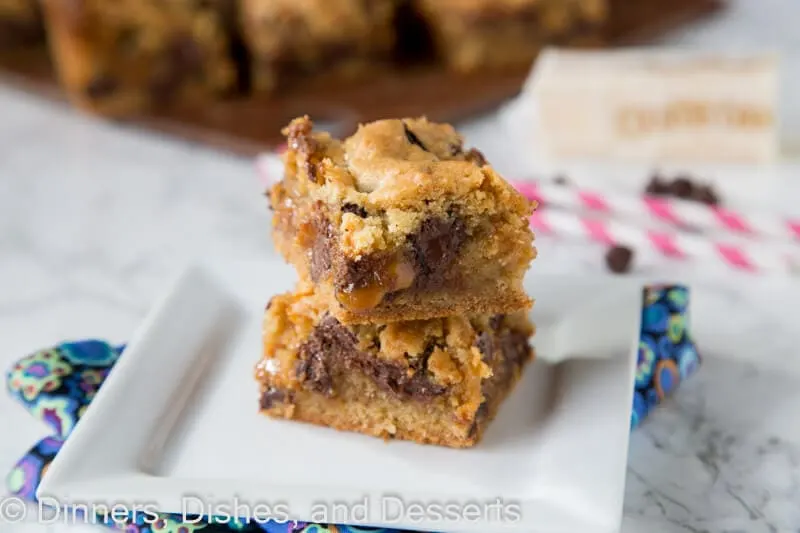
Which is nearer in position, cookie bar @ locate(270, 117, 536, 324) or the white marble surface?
cookie bar @ locate(270, 117, 536, 324)

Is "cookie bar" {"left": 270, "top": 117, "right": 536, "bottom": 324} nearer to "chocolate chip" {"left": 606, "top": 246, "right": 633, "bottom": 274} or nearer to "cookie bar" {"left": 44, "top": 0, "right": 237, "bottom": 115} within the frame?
"chocolate chip" {"left": 606, "top": 246, "right": 633, "bottom": 274}

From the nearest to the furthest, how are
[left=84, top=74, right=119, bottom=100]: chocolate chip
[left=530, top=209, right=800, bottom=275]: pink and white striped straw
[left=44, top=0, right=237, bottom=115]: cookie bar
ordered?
[left=530, top=209, right=800, bottom=275]: pink and white striped straw → [left=44, top=0, right=237, bottom=115]: cookie bar → [left=84, top=74, right=119, bottom=100]: chocolate chip

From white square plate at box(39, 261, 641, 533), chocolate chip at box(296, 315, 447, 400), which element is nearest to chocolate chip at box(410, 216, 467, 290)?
chocolate chip at box(296, 315, 447, 400)

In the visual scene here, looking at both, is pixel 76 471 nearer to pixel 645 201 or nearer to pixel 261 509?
pixel 261 509

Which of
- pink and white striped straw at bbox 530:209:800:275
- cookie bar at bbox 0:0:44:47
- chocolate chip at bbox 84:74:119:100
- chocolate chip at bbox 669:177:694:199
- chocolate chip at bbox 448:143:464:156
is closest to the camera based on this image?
chocolate chip at bbox 448:143:464:156

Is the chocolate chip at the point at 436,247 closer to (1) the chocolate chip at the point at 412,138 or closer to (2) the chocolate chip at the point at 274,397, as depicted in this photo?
(1) the chocolate chip at the point at 412,138

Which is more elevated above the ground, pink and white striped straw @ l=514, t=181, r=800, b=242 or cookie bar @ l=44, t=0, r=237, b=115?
cookie bar @ l=44, t=0, r=237, b=115

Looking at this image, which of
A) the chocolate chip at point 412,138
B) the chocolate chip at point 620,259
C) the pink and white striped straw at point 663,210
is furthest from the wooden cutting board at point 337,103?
the chocolate chip at point 412,138
